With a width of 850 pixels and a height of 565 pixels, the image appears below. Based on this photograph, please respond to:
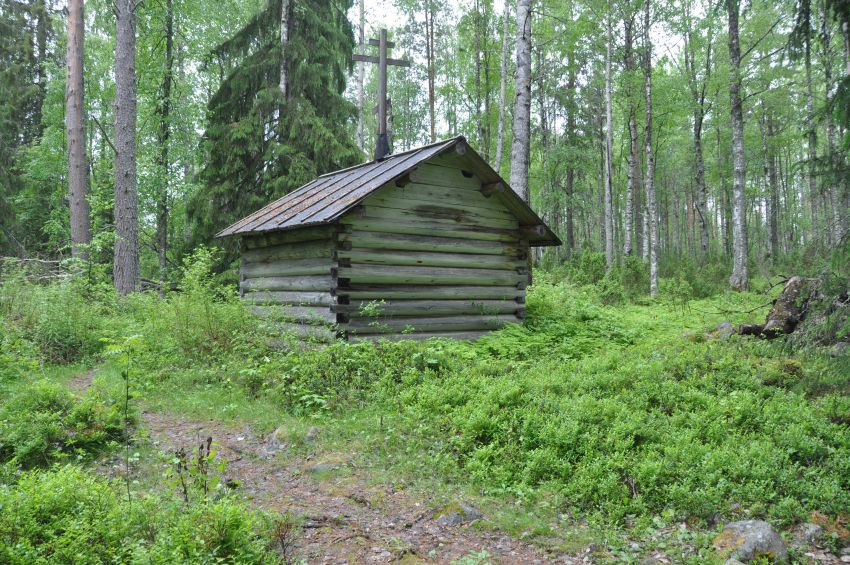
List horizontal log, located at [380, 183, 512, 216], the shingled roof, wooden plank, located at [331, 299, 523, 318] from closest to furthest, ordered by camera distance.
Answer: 1. the shingled roof
2. wooden plank, located at [331, 299, 523, 318]
3. horizontal log, located at [380, 183, 512, 216]

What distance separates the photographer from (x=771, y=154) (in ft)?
100

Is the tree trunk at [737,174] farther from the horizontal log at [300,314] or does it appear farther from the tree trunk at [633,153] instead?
the horizontal log at [300,314]

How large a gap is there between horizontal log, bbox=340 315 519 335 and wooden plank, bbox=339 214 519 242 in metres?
1.67

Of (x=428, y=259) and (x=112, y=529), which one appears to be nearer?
(x=112, y=529)

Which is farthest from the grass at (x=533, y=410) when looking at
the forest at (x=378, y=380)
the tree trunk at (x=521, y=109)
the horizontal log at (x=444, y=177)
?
the tree trunk at (x=521, y=109)

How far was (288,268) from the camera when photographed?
10586 millimetres

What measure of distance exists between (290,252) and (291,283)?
2.07 feet

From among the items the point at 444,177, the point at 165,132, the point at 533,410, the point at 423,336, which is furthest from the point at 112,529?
the point at 165,132

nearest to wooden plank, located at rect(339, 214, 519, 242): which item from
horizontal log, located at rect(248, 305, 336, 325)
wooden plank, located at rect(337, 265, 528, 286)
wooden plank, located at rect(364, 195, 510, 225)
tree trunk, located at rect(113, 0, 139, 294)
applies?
wooden plank, located at rect(364, 195, 510, 225)

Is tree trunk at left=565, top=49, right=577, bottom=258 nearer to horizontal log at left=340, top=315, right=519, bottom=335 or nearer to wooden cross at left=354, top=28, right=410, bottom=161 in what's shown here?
horizontal log at left=340, top=315, right=519, bottom=335

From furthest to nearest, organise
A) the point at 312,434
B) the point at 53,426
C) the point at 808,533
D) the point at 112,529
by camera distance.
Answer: the point at 312,434, the point at 53,426, the point at 808,533, the point at 112,529

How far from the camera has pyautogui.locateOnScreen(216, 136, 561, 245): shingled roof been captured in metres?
9.12

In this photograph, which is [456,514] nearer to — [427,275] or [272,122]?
[427,275]

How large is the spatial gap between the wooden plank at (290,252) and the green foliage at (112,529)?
595 centimetres
